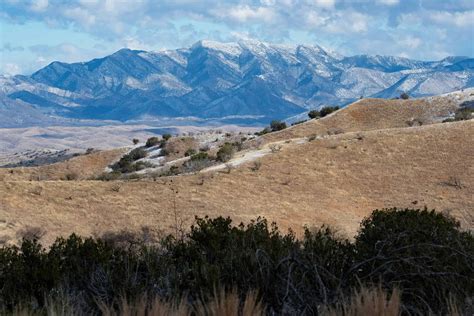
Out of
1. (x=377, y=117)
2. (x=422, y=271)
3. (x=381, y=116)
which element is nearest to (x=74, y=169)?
(x=377, y=117)

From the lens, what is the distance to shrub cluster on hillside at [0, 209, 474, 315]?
7.13 m

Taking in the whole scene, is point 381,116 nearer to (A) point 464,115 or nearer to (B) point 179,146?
(A) point 464,115

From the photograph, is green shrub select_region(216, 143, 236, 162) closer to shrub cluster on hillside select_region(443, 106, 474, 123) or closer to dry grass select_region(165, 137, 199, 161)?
dry grass select_region(165, 137, 199, 161)

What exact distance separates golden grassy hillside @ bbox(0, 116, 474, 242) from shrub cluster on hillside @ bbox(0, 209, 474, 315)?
15.5 m

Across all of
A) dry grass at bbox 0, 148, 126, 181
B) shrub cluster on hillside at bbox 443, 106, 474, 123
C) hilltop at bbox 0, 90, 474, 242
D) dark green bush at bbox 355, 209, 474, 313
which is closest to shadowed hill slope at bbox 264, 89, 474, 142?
shrub cluster on hillside at bbox 443, 106, 474, 123

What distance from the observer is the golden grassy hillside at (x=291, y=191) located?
26.8m

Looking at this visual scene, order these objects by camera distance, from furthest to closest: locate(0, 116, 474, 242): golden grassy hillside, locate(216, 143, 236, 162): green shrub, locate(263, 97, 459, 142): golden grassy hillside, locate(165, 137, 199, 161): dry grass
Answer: locate(165, 137, 199, 161): dry grass < locate(263, 97, 459, 142): golden grassy hillside < locate(216, 143, 236, 162): green shrub < locate(0, 116, 474, 242): golden grassy hillside

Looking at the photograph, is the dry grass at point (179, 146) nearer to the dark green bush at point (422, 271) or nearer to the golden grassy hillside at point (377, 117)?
the golden grassy hillside at point (377, 117)

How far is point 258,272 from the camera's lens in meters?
7.67

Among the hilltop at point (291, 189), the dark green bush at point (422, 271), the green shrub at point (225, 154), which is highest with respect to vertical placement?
the green shrub at point (225, 154)

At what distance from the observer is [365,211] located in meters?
30.3

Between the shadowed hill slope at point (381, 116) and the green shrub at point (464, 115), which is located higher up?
the shadowed hill slope at point (381, 116)

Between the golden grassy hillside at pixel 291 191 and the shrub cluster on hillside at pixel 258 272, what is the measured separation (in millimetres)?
15541

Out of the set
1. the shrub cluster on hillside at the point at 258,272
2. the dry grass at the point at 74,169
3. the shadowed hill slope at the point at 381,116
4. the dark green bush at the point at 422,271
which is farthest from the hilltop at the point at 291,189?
the dry grass at the point at 74,169
